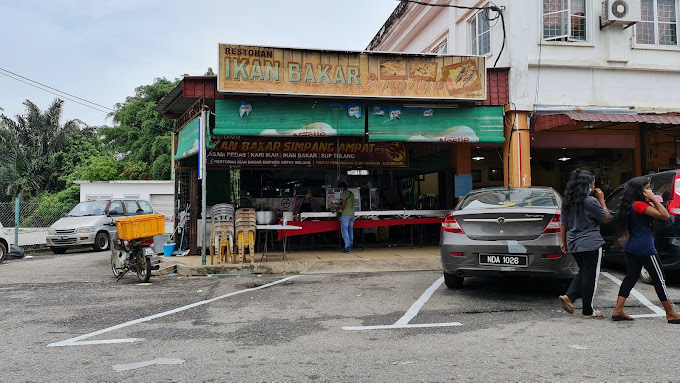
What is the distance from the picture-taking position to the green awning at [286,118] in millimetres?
10852

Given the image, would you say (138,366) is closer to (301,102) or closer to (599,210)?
(599,210)

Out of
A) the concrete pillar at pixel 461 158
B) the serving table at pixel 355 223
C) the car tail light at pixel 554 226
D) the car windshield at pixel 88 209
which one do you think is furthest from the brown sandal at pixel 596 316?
the car windshield at pixel 88 209

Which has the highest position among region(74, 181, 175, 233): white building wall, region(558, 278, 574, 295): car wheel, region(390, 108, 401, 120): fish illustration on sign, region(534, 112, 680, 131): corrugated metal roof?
region(390, 108, 401, 120): fish illustration on sign

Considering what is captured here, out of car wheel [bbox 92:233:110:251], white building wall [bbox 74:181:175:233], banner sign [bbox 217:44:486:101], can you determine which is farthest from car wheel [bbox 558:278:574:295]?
white building wall [bbox 74:181:175:233]

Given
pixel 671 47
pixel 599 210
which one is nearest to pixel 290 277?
pixel 599 210

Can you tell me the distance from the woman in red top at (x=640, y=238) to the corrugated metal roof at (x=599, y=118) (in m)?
5.89

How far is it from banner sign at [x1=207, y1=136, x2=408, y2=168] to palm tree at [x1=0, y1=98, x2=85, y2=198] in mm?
29433

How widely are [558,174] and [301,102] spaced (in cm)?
1099

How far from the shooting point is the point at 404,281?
8.48 m

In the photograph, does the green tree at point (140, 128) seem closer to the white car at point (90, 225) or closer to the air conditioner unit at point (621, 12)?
the white car at point (90, 225)

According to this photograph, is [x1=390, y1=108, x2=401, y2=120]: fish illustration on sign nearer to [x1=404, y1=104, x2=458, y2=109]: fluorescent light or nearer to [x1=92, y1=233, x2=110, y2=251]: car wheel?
[x1=404, y1=104, x2=458, y2=109]: fluorescent light

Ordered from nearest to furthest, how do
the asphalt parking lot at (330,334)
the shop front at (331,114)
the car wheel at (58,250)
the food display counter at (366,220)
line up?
the asphalt parking lot at (330,334), the shop front at (331,114), the food display counter at (366,220), the car wheel at (58,250)

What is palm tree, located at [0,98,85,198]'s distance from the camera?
35812 millimetres

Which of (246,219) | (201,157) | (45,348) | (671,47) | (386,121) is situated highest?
(671,47)
